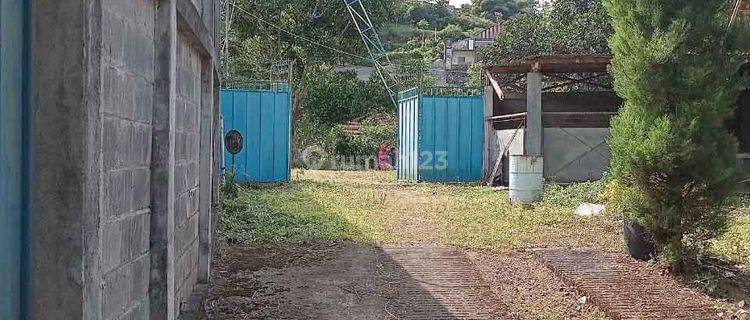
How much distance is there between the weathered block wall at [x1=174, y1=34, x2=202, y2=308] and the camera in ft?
13.3

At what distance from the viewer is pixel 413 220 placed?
10188mm

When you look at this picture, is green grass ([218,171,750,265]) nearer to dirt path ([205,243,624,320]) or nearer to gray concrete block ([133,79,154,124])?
dirt path ([205,243,624,320])

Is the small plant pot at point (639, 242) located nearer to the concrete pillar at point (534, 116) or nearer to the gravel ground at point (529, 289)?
the gravel ground at point (529, 289)

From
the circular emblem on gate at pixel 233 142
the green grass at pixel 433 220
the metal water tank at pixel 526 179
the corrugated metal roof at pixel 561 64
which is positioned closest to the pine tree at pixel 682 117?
the green grass at pixel 433 220

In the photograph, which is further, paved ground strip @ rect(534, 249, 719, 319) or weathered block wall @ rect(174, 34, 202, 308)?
paved ground strip @ rect(534, 249, 719, 319)

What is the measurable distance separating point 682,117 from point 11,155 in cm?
549

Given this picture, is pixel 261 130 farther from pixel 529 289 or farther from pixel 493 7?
pixel 493 7

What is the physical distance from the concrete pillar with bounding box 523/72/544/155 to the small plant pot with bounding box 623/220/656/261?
24.1ft

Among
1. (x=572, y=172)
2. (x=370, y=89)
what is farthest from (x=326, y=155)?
(x=572, y=172)

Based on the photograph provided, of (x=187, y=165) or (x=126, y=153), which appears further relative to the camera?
(x=187, y=165)

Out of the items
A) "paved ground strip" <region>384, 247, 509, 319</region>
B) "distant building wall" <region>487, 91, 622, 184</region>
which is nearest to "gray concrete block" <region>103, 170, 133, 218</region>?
"paved ground strip" <region>384, 247, 509, 319</region>

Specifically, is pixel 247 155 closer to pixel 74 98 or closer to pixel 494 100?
pixel 494 100

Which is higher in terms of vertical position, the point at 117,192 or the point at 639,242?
the point at 117,192

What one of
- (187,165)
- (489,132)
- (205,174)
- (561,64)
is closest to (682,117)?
(205,174)
